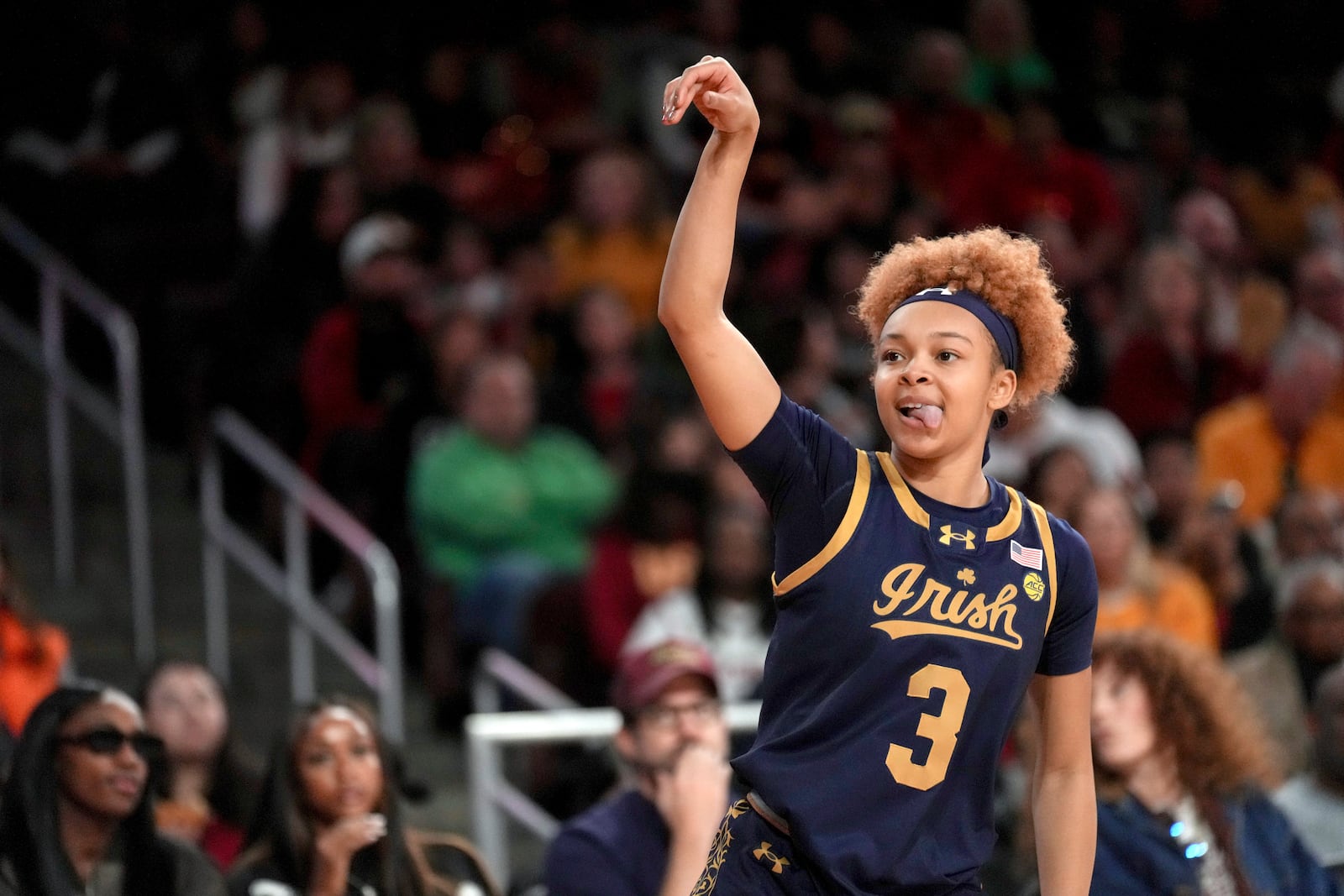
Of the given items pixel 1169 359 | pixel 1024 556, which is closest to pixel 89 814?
pixel 1024 556

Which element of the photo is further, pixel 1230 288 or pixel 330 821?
pixel 1230 288

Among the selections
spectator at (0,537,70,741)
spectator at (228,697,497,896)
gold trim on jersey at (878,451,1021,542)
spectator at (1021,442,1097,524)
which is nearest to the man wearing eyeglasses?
spectator at (228,697,497,896)

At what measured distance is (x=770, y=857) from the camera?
2.68 metres

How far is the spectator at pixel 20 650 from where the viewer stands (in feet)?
17.5

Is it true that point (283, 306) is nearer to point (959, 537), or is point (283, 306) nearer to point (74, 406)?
point (74, 406)

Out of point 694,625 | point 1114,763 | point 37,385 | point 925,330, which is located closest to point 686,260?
point 925,330

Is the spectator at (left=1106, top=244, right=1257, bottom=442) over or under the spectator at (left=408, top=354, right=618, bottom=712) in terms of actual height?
over

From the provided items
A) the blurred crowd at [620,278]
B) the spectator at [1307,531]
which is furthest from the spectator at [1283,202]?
the spectator at [1307,531]

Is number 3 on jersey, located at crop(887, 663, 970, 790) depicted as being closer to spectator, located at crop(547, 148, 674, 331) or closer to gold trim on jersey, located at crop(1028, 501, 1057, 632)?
gold trim on jersey, located at crop(1028, 501, 1057, 632)

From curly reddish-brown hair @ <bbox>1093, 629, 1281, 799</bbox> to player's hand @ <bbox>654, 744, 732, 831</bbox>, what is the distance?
34.1 inches

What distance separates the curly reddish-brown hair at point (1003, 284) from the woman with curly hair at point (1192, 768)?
5.21ft

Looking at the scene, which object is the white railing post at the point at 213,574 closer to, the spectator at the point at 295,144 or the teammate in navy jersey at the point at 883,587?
the spectator at the point at 295,144

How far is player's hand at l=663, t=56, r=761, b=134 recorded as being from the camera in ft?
8.19

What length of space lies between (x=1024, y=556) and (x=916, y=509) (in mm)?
186
